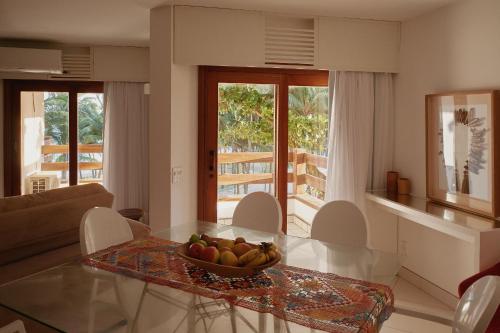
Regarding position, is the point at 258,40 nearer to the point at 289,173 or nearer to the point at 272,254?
the point at 289,173

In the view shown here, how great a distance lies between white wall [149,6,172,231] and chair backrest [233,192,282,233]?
3.19ft

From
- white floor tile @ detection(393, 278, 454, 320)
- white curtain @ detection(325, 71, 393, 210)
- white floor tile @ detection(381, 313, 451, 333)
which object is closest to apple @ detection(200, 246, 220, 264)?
white floor tile @ detection(381, 313, 451, 333)

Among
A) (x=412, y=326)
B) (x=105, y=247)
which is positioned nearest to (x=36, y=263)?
Result: (x=105, y=247)

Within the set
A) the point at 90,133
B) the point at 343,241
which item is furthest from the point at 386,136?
the point at 90,133

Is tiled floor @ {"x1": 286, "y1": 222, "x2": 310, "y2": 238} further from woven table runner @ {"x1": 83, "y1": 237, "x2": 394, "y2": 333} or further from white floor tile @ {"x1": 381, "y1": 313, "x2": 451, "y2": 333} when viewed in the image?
woven table runner @ {"x1": 83, "y1": 237, "x2": 394, "y2": 333}

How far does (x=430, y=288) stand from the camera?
3.86m

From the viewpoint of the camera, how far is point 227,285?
1816 mm

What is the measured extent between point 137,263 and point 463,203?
2.69 m

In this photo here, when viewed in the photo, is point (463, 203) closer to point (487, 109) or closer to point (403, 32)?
point (487, 109)

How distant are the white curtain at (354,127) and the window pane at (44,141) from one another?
3990 mm

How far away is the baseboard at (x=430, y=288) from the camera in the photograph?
3575 millimetres

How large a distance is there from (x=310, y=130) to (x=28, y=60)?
3740 mm

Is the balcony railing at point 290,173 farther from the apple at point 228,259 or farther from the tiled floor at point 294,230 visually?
the apple at point 228,259

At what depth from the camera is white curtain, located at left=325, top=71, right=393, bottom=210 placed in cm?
440
